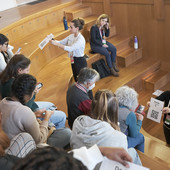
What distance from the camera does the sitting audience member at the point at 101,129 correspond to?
151cm

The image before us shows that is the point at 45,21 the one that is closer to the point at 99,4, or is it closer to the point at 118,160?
the point at 99,4

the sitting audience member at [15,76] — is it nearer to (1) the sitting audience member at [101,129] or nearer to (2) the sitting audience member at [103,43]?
(1) the sitting audience member at [101,129]

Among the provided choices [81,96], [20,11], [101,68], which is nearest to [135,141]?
[81,96]

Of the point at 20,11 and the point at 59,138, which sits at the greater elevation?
the point at 20,11

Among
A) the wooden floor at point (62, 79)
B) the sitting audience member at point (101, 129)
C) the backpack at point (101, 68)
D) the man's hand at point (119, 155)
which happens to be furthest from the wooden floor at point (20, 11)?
the man's hand at point (119, 155)

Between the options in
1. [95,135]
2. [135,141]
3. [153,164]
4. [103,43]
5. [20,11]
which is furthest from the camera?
[20,11]

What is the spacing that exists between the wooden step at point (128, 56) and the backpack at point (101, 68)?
1.60 feet

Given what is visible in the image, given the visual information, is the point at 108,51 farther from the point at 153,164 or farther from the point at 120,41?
the point at 153,164

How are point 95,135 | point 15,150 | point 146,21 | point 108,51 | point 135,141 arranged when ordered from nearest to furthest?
point 15,150 → point 95,135 → point 135,141 → point 108,51 → point 146,21

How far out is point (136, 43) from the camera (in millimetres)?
4719

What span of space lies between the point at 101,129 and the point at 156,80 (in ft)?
9.89

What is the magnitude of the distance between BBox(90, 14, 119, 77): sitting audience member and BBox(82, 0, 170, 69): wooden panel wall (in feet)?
2.67

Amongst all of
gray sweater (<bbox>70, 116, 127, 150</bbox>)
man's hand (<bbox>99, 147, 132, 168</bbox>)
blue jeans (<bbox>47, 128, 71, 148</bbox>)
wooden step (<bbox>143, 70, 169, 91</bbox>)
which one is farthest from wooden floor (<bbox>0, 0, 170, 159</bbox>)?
man's hand (<bbox>99, 147, 132, 168</bbox>)

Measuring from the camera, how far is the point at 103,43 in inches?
167
